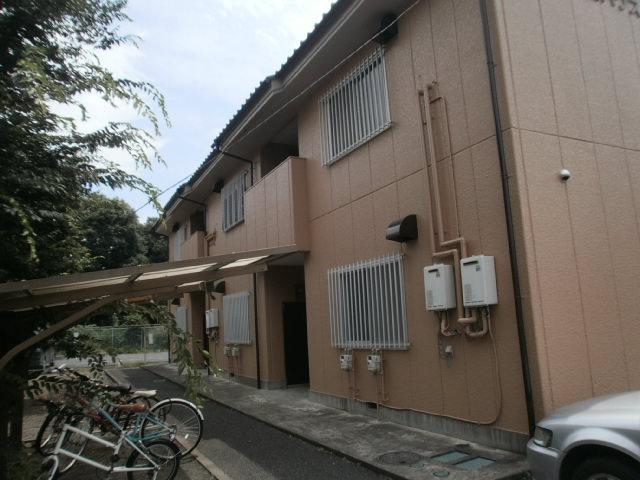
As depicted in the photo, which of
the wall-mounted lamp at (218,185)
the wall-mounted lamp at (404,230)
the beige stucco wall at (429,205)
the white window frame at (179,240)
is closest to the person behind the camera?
the beige stucco wall at (429,205)

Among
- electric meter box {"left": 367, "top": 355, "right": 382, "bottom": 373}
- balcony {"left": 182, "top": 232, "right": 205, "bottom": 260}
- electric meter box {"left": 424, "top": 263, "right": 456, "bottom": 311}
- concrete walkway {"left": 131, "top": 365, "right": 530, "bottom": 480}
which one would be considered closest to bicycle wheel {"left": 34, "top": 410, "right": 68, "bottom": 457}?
concrete walkway {"left": 131, "top": 365, "right": 530, "bottom": 480}

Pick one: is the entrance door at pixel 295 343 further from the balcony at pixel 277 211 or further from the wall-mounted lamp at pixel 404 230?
the wall-mounted lamp at pixel 404 230

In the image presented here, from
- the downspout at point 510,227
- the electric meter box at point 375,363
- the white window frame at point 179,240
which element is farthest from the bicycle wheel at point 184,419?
the white window frame at point 179,240

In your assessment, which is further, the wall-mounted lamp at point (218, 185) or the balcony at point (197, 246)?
the balcony at point (197, 246)

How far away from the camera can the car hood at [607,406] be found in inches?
146

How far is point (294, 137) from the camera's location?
475 inches

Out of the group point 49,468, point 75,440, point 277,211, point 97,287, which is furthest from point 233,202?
point 49,468

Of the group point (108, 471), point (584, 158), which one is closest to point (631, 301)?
point (584, 158)

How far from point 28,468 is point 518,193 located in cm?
533

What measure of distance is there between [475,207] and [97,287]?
14.5 feet

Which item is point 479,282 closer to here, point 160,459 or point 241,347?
point 160,459

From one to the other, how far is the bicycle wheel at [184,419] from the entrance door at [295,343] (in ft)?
17.3

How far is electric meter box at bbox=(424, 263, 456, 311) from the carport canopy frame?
2258mm

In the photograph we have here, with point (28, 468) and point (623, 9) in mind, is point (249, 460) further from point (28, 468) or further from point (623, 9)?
point (623, 9)
